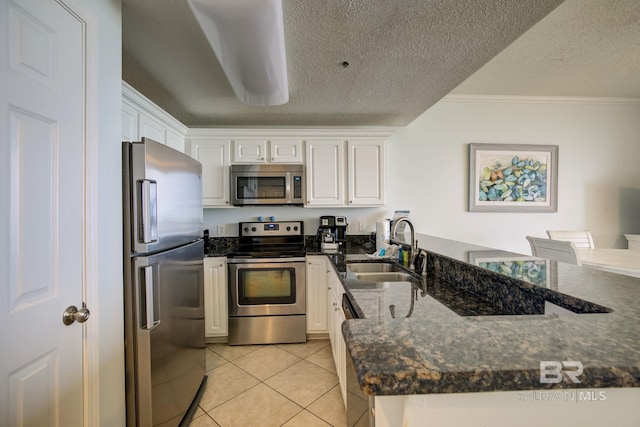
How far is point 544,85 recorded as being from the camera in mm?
2799

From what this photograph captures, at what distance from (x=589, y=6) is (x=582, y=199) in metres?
2.49

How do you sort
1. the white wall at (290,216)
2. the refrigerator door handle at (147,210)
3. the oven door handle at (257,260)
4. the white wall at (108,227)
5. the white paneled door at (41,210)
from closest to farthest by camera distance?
the white paneled door at (41,210), the white wall at (108,227), the refrigerator door handle at (147,210), the oven door handle at (257,260), the white wall at (290,216)

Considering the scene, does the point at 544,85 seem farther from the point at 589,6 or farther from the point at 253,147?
the point at 253,147

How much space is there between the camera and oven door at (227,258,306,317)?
2.46 metres

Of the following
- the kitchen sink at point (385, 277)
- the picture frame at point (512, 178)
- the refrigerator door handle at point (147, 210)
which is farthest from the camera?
the picture frame at point (512, 178)

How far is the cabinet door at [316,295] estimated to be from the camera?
2533mm

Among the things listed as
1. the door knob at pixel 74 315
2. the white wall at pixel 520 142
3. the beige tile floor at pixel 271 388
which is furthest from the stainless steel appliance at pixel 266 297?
the white wall at pixel 520 142

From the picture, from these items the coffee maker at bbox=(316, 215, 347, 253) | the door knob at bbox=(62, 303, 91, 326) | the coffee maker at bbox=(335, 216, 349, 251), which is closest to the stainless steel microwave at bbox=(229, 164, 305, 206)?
the coffee maker at bbox=(316, 215, 347, 253)

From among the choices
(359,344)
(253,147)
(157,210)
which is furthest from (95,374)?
(253,147)

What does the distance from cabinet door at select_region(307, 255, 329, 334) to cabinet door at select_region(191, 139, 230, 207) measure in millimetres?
→ 1178

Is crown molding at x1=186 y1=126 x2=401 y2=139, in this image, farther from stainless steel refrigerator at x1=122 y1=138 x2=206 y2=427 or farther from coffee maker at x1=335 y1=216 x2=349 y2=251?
stainless steel refrigerator at x1=122 y1=138 x2=206 y2=427

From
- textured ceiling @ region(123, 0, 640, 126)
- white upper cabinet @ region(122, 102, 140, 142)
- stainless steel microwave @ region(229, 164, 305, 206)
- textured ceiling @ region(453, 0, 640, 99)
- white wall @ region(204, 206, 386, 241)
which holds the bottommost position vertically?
white wall @ region(204, 206, 386, 241)

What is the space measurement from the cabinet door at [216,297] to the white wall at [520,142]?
7.19ft

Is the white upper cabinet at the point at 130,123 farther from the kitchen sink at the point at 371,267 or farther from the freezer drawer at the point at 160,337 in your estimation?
the kitchen sink at the point at 371,267
